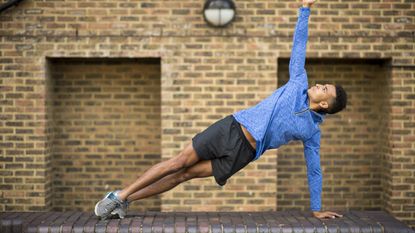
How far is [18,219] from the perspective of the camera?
5.00 metres

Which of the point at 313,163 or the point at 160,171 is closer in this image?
the point at 160,171

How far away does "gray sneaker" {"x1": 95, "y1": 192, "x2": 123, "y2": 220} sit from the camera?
4.80 meters

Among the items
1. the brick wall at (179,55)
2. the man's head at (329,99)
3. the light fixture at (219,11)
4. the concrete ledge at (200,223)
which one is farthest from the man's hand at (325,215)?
the light fixture at (219,11)

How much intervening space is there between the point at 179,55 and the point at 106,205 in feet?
7.09

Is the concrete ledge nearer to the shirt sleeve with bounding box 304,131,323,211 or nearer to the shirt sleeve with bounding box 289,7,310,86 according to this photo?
the shirt sleeve with bounding box 304,131,323,211

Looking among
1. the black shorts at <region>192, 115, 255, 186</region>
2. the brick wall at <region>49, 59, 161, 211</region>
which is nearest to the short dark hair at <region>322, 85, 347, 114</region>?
the black shorts at <region>192, 115, 255, 186</region>

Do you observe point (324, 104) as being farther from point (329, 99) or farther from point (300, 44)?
point (300, 44)

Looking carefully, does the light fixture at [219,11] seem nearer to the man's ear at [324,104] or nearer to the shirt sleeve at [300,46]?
the shirt sleeve at [300,46]

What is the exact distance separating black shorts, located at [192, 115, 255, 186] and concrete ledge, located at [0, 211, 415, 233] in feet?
1.29

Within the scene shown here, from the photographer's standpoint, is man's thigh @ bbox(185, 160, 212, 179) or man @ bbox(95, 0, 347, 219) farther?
man's thigh @ bbox(185, 160, 212, 179)

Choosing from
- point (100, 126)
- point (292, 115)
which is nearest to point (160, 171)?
point (292, 115)

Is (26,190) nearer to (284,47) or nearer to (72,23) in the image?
Result: (72,23)

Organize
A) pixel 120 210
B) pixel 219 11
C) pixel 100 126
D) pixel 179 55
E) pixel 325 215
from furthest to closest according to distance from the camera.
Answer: pixel 100 126
pixel 179 55
pixel 219 11
pixel 325 215
pixel 120 210

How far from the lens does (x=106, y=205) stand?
4820 mm
